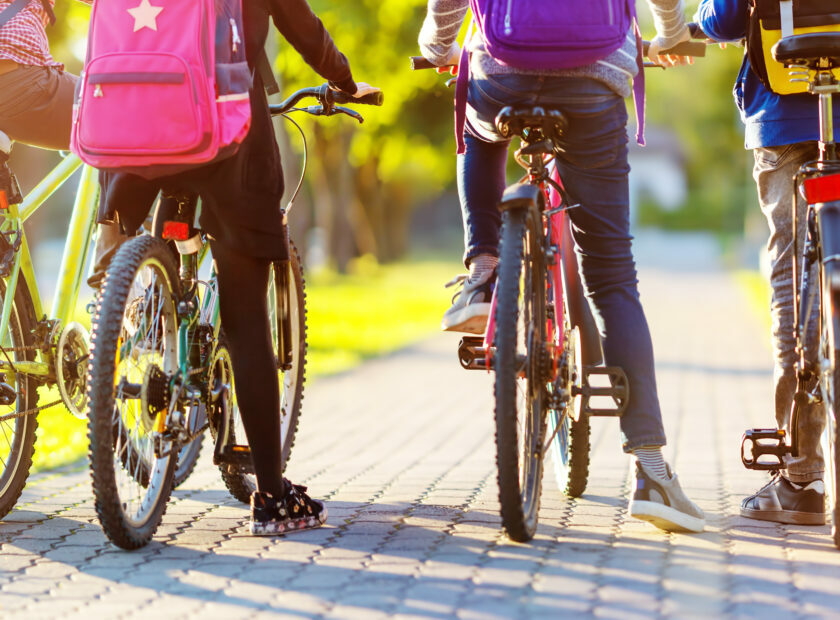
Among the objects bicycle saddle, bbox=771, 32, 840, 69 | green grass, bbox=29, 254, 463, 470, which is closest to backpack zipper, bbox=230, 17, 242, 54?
bicycle saddle, bbox=771, 32, 840, 69

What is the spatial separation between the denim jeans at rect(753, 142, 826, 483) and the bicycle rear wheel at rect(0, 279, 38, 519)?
2528 millimetres

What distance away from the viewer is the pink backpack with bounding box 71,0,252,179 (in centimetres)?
376

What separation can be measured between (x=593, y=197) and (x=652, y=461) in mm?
857

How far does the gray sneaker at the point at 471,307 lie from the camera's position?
4207 mm

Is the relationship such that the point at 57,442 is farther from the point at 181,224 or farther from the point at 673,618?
the point at 673,618

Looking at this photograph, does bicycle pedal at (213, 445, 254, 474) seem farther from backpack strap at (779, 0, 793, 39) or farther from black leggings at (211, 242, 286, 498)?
backpack strap at (779, 0, 793, 39)

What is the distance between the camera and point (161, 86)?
376 centimetres

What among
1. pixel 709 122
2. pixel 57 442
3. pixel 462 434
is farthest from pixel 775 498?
pixel 709 122

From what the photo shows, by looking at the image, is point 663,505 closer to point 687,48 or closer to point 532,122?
point 532,122

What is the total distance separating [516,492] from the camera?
12.4 ft

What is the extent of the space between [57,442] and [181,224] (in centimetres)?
338

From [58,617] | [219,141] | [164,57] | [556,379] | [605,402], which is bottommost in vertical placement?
[605,402]

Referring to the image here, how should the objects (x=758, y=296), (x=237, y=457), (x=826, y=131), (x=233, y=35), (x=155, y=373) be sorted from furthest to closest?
(x=758, y=296)
(x=237, y=457)
(x=826, y=131)
(x=155, y=373)
(x=233, y=35)

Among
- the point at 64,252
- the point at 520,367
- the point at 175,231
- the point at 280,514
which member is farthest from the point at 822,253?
the point at 64,252
